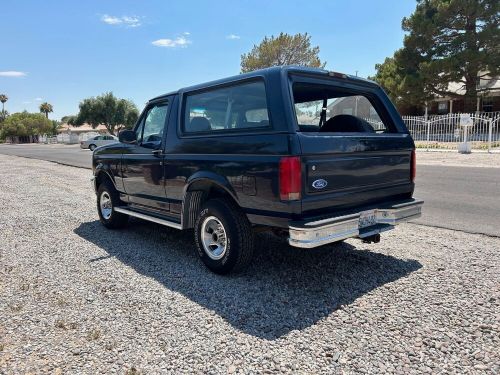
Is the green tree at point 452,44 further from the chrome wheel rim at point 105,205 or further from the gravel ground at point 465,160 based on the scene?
the chrome wheel rim at point 105,205

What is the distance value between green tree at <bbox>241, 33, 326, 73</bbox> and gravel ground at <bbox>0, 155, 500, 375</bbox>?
3807 cm

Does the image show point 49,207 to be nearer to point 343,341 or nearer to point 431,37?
point 343,341

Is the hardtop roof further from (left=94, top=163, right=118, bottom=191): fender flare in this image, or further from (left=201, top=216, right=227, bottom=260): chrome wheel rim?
(left=94, top=163, right=118, bottom=191): fender flare

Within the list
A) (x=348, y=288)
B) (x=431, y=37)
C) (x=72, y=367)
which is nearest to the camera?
(x=72, y=367)

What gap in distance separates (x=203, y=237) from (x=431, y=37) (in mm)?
30791

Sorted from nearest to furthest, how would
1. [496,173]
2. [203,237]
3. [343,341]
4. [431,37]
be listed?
[343,341], [203,237], [496,173], [431,37]

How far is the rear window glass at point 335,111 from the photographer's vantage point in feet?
16.3

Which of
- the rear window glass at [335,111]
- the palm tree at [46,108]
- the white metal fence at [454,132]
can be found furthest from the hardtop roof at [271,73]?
the palm tree at [46,108]

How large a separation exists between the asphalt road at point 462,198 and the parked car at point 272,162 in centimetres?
223

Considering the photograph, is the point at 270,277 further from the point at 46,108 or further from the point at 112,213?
the point at 46,108

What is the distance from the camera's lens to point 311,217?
148 inches

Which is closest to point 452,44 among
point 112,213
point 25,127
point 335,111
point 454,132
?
point 454,132

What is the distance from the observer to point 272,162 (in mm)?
3695

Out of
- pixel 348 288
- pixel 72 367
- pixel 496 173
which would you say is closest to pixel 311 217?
pixel 348 288
